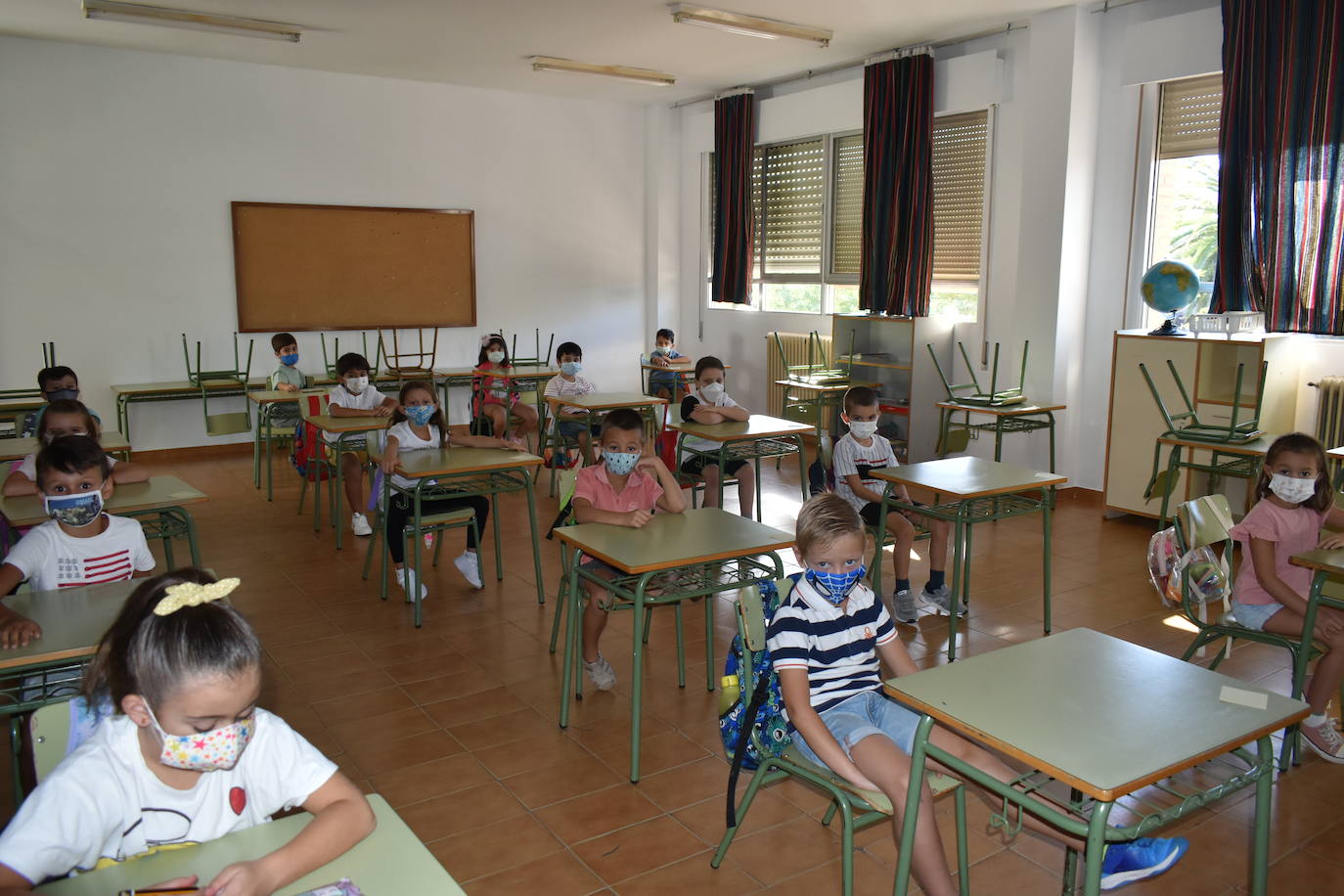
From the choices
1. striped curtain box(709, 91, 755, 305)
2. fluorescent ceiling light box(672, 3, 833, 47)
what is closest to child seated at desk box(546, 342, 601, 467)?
fluorescent ceiling light box(672, 3, 833, 47)

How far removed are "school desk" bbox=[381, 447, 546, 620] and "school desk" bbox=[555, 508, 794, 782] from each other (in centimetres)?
84

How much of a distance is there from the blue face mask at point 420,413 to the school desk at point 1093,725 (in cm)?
322

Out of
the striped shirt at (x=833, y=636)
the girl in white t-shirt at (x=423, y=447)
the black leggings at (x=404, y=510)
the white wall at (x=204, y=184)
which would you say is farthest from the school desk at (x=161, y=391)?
the striped shirt at (x=833, y=636)

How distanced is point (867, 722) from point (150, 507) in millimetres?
2499

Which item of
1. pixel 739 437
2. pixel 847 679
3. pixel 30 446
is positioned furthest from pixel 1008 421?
pixel 30 446

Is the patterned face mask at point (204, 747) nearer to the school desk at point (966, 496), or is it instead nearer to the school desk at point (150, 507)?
the school desk at point (150, 507)

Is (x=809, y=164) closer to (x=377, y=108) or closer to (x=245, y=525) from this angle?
(x=377, y=108)

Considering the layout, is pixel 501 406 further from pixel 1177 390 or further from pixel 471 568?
pixel 1177 390

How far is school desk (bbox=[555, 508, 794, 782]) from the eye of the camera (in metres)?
2.86

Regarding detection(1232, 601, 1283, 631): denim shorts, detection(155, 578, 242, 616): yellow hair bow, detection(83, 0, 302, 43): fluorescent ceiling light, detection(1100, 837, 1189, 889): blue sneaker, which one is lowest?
detection(1100, 837, 1189, 889): blue sneaker

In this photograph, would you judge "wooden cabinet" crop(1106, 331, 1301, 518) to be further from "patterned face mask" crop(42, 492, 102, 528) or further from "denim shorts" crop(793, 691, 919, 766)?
"patterned face mask" crop(42, 492, 102, 528)

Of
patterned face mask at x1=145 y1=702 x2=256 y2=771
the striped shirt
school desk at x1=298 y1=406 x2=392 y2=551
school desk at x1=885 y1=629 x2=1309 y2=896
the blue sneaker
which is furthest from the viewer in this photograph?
school desk at x1=298 y1=406 x2=392 y2=551

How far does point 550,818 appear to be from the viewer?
2.71m

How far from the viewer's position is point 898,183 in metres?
7.57
